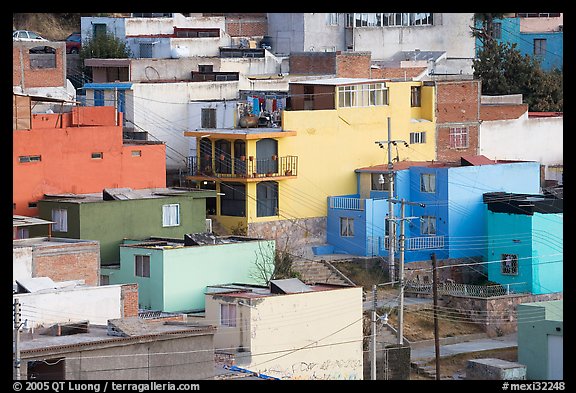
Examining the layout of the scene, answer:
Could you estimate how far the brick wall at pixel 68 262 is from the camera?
79.1 feet

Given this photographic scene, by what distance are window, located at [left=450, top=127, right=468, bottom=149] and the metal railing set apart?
652 cm

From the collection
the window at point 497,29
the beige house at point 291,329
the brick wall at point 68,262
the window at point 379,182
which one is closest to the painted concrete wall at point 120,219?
the brick wall at point 68,262

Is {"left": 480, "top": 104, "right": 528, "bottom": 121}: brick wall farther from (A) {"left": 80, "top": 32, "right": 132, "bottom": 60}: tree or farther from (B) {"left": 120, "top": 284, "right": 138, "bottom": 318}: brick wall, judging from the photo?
(B) {"left": 120, "top": 284, "right": 138, "bottom": 318}: brick wall

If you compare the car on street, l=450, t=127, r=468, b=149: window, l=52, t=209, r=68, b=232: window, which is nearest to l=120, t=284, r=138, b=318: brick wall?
l=52, t=209, r=68, b=232: window

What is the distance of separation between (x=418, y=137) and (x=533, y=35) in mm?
17768

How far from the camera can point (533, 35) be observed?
5294 cm

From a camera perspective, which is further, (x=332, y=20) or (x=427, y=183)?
(x=332, y=20)

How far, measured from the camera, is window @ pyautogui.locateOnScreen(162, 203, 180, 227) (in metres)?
29.7

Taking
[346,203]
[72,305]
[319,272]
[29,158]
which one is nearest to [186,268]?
[319,272]

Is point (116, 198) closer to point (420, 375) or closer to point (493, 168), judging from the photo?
point (420, 375)

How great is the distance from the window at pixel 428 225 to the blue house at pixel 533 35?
66.0 feet

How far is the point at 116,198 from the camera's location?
2902cm

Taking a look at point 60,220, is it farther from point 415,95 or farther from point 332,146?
point 415,95
